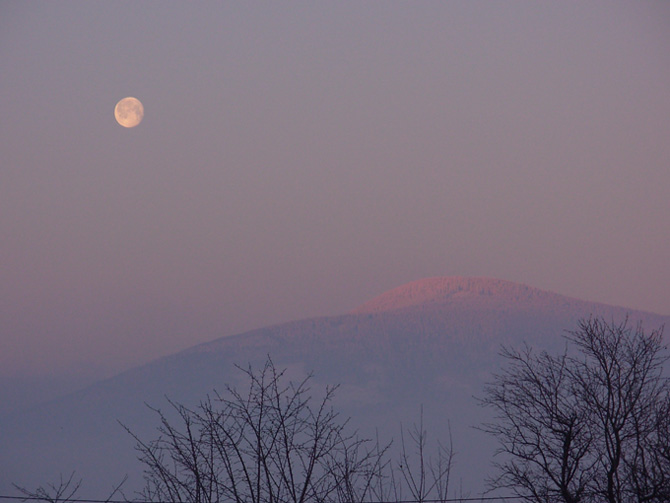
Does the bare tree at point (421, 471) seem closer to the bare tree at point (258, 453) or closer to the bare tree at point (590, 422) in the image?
the bare tree at point (258, 453)

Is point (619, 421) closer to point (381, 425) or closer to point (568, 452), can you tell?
point (568, 452)

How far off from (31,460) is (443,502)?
205 meters

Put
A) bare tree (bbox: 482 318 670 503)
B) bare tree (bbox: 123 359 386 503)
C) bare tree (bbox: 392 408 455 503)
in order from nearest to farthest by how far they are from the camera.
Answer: bare tree (bbox: 123 359 386 503), bare tree (bbox: 392 408 455 503), bare tree (bbox: 482 318 670 503)

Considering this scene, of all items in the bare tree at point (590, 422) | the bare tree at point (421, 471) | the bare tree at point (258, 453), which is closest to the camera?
the bare tree at point (258, 453)

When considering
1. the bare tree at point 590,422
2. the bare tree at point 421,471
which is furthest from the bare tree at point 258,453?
the bare tree at point 590,422

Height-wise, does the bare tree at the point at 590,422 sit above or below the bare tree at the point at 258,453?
above

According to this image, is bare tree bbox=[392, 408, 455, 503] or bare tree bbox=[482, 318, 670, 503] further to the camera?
bare tree bbox=[482, 318, 670, 503]

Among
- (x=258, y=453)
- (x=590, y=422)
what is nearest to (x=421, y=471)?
(x=258, y=453)

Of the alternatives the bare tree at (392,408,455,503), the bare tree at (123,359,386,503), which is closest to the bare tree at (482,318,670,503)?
the bare tree at (392,408,455,503)

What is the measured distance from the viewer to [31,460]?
194 m

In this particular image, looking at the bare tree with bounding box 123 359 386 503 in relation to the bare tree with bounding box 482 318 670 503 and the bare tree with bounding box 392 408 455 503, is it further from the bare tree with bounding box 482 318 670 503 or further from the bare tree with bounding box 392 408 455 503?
the bare tree with bounding box 482 318 670 503

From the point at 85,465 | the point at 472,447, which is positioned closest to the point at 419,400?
the point at 472,447

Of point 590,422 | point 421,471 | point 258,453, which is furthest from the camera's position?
point 590,422

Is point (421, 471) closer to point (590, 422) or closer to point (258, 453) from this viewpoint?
point (258, 453)
